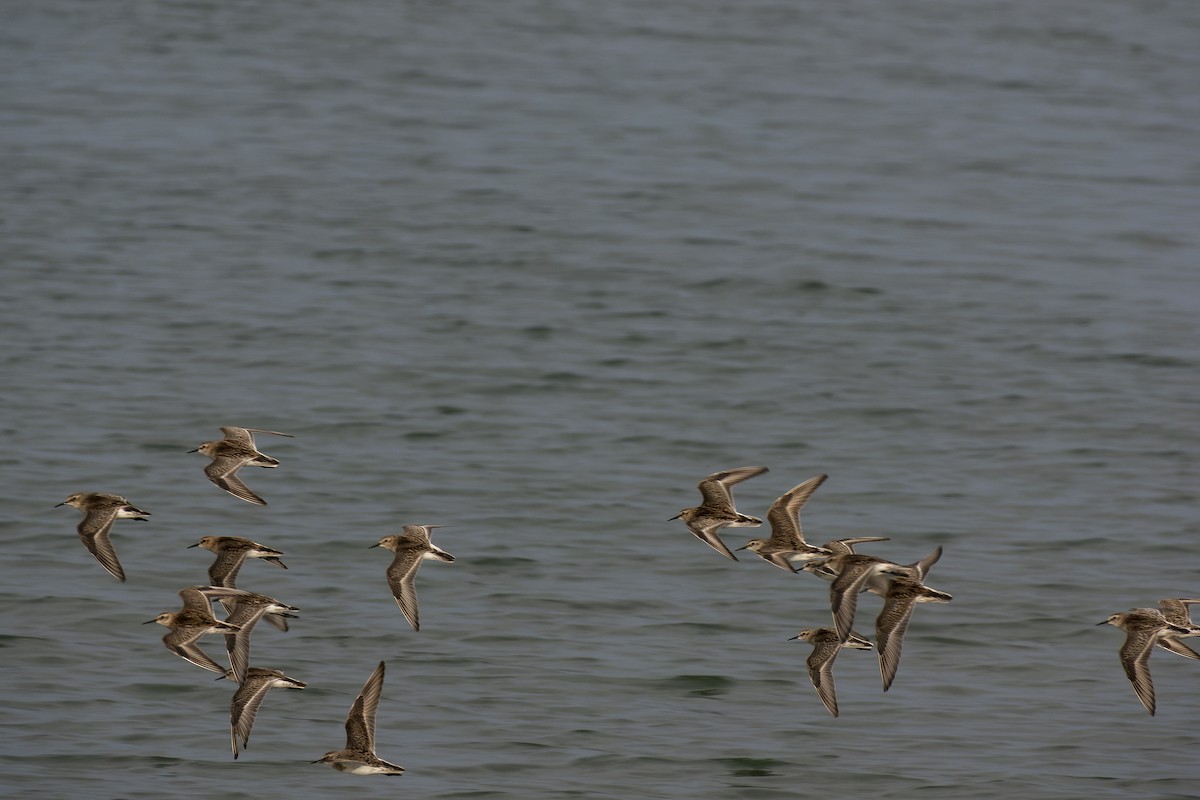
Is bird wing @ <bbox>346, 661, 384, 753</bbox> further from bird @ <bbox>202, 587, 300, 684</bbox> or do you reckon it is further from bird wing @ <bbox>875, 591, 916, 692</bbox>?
bird wing @ <bbox>875, 591, 916, 692</bbox>

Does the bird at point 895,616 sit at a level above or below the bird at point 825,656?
above

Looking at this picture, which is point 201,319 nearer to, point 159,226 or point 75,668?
point 159,226

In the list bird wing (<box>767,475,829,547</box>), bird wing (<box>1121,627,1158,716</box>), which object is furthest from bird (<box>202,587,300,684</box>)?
bird wing (<box>1121,627,1158,716</box>)

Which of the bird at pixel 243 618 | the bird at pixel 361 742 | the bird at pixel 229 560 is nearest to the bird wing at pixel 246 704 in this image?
the bird at pixel 243 618

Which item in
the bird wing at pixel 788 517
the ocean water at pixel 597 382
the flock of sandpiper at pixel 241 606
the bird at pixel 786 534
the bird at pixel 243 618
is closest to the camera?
the flock of sandpiper at pixel 241 606

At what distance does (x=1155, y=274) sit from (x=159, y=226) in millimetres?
13846

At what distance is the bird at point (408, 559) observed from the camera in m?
12.1

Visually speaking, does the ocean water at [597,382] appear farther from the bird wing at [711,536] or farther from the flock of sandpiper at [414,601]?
the bird wing at [711,536]

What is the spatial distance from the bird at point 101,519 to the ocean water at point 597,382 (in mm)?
1279

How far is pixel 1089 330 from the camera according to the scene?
24.5 metres

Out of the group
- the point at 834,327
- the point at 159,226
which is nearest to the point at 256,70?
the point at 159,226

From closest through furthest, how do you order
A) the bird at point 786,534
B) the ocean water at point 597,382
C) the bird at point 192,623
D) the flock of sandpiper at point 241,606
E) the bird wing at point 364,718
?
the bird wing at point 364,718
the flock of sandpiper at point 241,606
the bird at point 192,623
the bird at point 786,534
the ocean water at point 597,382

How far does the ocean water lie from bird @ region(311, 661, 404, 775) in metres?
0.92

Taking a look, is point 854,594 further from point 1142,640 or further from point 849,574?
point 1142,640
